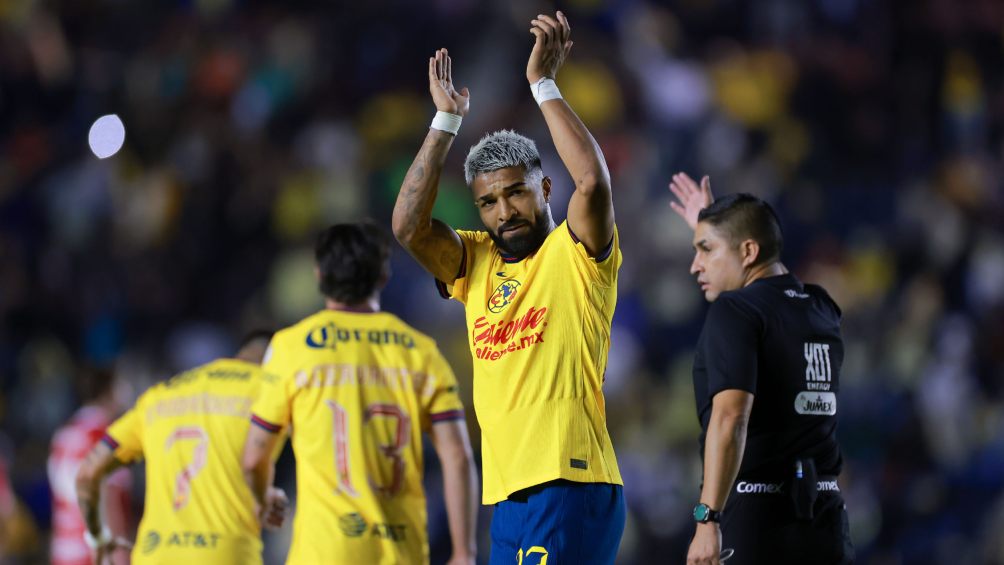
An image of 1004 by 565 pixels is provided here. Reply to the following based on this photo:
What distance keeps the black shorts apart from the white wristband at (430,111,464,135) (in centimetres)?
175

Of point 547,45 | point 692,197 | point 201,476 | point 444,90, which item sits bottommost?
point 201,476

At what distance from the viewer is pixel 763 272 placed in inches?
180

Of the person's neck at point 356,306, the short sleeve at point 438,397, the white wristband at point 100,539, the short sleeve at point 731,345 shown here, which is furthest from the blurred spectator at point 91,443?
the short sleeve at point 731,345

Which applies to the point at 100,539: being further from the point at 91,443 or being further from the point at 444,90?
the point at 444,90

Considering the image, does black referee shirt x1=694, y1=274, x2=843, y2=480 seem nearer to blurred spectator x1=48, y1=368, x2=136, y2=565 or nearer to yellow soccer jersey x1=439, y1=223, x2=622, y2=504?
yellow soccer jersey x1=439, y1=223, x2=622, y2=504

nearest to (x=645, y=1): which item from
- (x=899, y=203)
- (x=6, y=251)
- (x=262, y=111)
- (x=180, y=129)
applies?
(x=899, y=203)

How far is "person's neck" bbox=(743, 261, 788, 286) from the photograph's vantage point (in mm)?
4574

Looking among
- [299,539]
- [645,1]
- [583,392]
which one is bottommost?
[299,539]

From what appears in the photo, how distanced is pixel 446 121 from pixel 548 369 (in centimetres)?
95

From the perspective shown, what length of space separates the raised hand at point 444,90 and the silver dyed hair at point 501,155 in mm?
152

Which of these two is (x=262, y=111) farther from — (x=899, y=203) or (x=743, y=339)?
(x=743, y=339)

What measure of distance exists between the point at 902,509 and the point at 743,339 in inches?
272

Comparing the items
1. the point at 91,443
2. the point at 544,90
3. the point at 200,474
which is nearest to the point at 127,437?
the point at 200,474

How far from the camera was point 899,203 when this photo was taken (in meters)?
12.6
